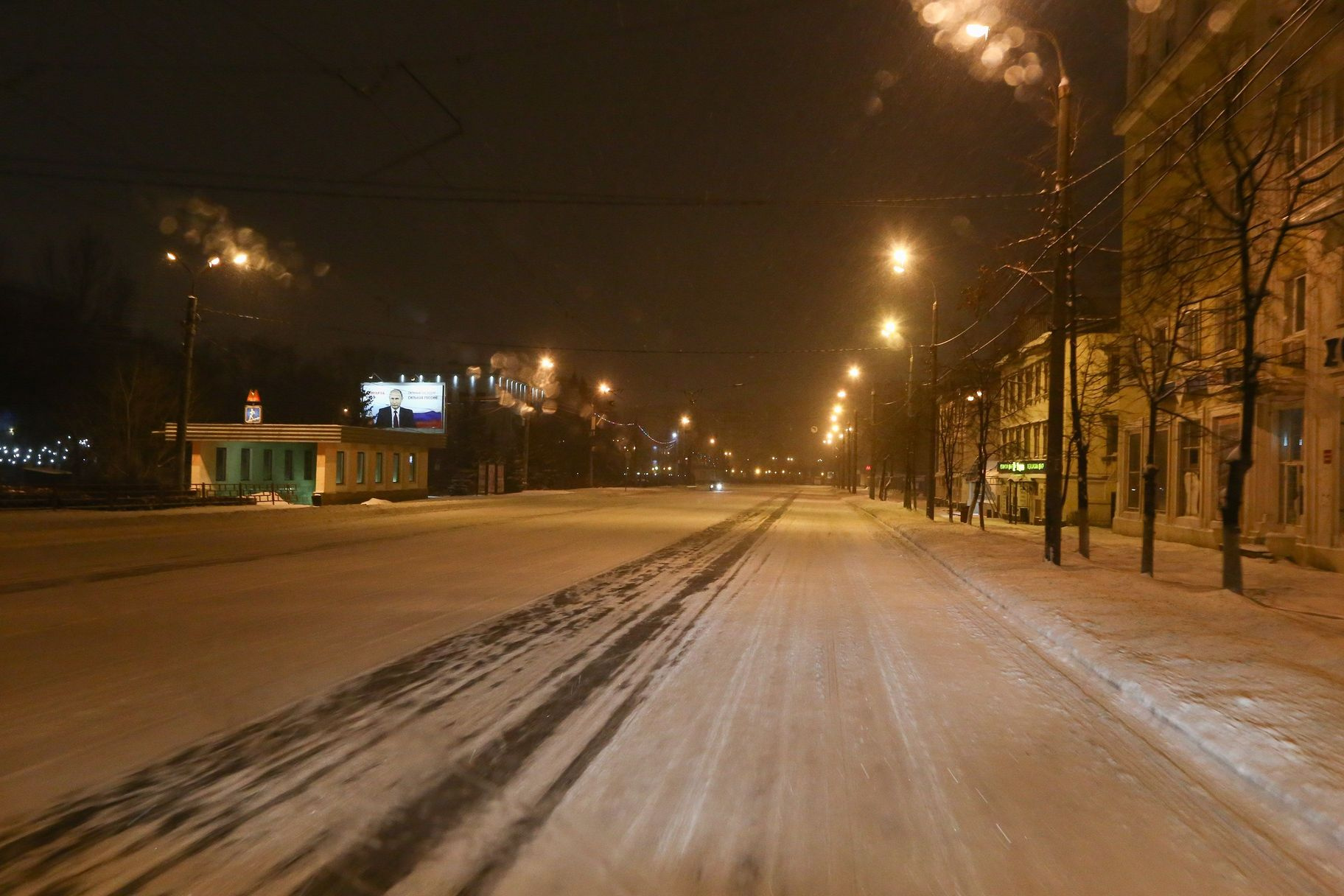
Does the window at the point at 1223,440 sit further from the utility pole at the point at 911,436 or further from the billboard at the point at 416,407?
the billboard at the point at 416,407

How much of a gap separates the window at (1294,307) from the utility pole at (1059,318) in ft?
18.6

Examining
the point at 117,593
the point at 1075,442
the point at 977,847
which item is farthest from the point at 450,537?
the point at 977,847

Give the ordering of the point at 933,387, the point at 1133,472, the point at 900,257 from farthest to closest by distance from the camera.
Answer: the point at 933,387 < the point at 1133,472 < the point at 900,257

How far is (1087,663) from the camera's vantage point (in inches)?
359

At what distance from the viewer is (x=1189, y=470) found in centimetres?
2531

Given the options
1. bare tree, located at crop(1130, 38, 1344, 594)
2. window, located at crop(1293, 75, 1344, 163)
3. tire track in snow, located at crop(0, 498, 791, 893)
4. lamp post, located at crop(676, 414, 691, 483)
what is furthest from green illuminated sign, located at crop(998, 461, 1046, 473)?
lamp post, located at crop(676, 414, 691, 483)

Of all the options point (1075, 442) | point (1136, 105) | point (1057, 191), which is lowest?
point (1075, 442)

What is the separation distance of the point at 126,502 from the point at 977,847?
36504 mm

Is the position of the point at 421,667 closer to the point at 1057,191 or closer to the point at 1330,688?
the point at 1330,688

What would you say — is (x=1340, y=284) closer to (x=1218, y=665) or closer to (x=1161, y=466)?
(x=1161, y=466)

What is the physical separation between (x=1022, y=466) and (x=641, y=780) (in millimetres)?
31525

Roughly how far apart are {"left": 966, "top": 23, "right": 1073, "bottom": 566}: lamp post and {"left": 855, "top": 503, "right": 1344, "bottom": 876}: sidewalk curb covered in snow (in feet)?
4.77

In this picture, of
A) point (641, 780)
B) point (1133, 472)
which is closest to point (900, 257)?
point (1133, 472)

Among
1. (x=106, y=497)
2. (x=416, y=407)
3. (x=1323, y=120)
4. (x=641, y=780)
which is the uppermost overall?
(x=1323, y=120)
